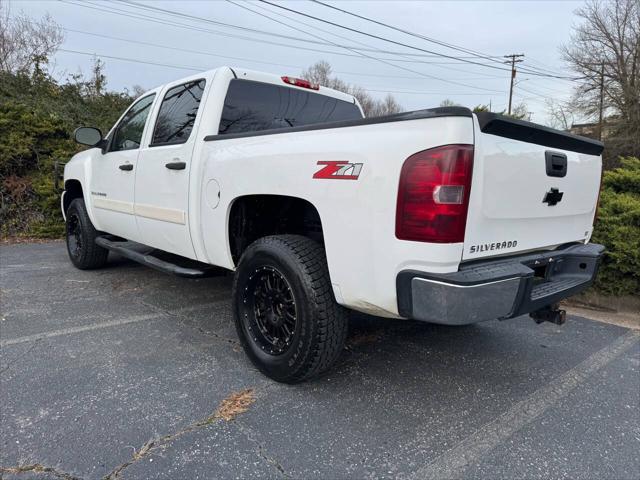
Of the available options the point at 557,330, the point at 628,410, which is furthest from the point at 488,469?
the point at 557,330

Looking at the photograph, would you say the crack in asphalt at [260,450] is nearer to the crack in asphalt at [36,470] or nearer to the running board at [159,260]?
the crack in asphalt at [36,470]

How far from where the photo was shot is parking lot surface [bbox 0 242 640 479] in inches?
82.2

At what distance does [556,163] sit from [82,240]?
5310 mm

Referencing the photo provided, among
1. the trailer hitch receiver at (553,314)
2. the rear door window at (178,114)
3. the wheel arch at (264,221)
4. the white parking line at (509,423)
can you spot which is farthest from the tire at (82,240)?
the trailer hitch receiver at (553,314)

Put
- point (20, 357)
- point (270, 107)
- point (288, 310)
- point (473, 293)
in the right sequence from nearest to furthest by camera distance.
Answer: point (473, 293) → point (288, 310) → point (20, 357) → point (270, 107)

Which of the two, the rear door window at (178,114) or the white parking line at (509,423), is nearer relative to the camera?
the white parking line at (509,423)

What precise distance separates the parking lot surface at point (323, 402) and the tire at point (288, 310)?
0.68ft

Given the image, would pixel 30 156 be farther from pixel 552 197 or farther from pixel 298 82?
pixel 552 197

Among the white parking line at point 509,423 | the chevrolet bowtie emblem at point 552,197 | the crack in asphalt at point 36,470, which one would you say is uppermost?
the chevrolet bowtie emblem at point 552,197

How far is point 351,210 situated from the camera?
7.36ft

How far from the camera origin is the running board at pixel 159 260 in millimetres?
3441

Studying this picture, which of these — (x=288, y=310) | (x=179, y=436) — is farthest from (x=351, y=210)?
(x=179, y=436)

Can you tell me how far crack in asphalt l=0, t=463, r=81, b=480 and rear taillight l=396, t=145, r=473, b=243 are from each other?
1886 millimetres

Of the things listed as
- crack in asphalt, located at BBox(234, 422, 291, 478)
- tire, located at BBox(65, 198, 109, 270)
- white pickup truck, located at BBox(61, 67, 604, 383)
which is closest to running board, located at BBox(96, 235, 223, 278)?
white pickup truck, located at BBox(61, 67, 604, 383)
